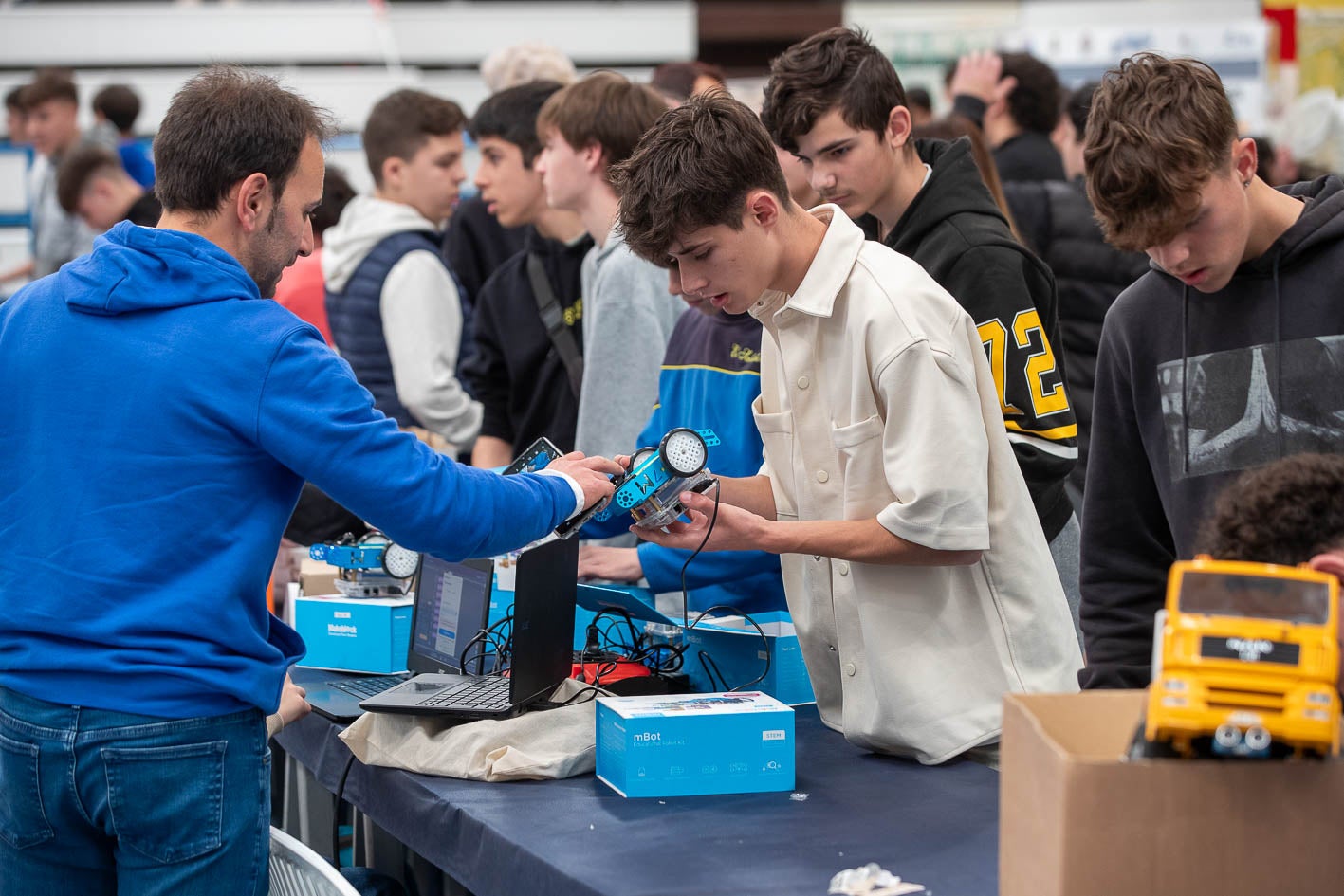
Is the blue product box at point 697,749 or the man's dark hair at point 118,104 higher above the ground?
the man's dark hair at point 118,104

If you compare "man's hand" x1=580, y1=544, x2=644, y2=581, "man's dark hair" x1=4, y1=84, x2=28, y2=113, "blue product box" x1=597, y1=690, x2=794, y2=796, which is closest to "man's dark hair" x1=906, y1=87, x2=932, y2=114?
"man's hand" x1=580, y1=544, x2=644, y2=581

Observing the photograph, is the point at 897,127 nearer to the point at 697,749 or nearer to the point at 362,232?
the point at 697,749

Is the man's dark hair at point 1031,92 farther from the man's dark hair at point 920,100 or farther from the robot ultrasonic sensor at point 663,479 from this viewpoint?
the robot ultrasonic sensor at point 663,479

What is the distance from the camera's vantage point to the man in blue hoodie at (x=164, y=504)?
5.19ft

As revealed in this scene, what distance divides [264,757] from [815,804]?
68 centimetres

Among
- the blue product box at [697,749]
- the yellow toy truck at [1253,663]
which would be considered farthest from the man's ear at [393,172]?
the yellow toy truck at [1253,663]

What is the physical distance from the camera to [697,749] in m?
1.85

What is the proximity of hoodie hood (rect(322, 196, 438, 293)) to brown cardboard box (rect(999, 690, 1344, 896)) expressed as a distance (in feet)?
9.46

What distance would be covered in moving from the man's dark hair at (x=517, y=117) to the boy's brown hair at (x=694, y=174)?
1.51 metres

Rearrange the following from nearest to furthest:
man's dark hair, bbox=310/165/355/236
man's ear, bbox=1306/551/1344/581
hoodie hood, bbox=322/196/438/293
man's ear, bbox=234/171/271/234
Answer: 1. man's ear, bbox=1306/551/1344/581
2. man's ear, bbox=234/171/271/234
3. hoodie hood, bbox=322/196/438/293
4. man's dark hair, bbox=310/165/355/236

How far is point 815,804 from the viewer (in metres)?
1.81

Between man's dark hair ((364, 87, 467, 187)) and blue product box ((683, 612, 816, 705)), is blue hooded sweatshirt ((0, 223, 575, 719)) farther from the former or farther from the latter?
man's dark hair ((364, 87, 467, 187))

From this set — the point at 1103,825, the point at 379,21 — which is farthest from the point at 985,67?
the point at 379,21

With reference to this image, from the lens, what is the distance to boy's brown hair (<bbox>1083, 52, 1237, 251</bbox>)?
1.56 m
